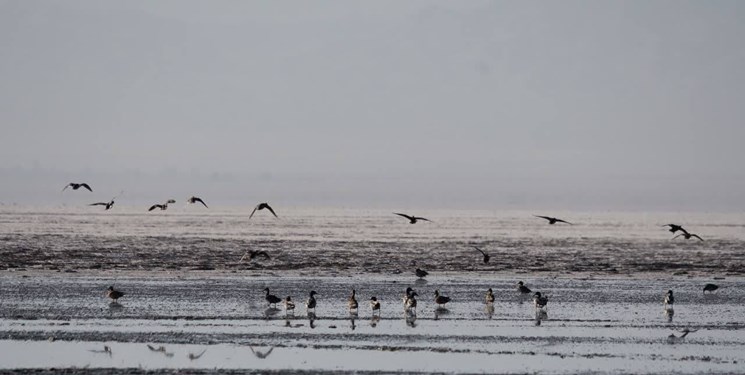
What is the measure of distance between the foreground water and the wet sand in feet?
0.19

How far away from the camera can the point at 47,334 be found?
23.2m

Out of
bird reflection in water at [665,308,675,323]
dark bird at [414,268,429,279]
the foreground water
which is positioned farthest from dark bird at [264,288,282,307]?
bird reflection in water at [665,308,675,323]

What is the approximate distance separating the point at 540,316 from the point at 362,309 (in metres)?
4.66

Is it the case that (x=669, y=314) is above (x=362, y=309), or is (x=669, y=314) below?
above

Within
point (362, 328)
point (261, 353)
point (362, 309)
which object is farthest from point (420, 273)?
point (261, 353)

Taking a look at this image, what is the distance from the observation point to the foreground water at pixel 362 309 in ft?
68.1

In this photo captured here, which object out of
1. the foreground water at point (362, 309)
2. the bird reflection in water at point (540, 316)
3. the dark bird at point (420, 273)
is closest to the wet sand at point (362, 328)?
the foreground water at point (362, 309)

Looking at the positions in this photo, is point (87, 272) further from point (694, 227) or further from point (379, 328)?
point (694, 227)

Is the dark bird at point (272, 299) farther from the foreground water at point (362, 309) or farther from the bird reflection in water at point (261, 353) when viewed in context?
the bird reflection in water at point (261, 353)

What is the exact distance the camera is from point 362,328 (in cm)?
2516

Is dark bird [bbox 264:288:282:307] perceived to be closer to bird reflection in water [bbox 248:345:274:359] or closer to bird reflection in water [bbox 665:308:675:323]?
bird reflection in water [bbox 248:345:274:359]

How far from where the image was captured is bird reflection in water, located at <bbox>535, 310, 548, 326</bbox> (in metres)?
26.7

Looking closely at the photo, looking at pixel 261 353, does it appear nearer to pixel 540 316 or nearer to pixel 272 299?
pixel 272 299

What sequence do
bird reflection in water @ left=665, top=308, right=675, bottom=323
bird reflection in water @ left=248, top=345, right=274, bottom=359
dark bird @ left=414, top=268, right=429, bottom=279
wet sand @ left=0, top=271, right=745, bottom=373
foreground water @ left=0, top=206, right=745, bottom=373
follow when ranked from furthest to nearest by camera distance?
dark bird @ left=414, top=268, right=429, bottom=279 < bird reflection in water @ left=665, top=308, right=675, bottom=323 < bird reflection in water @ left=248, top=345, right=274, bottom=359 < foreground water @ left=0, top=206, right=745, bottom=373 < wet sand @ left=0, top=271, right=745, bottom=373
